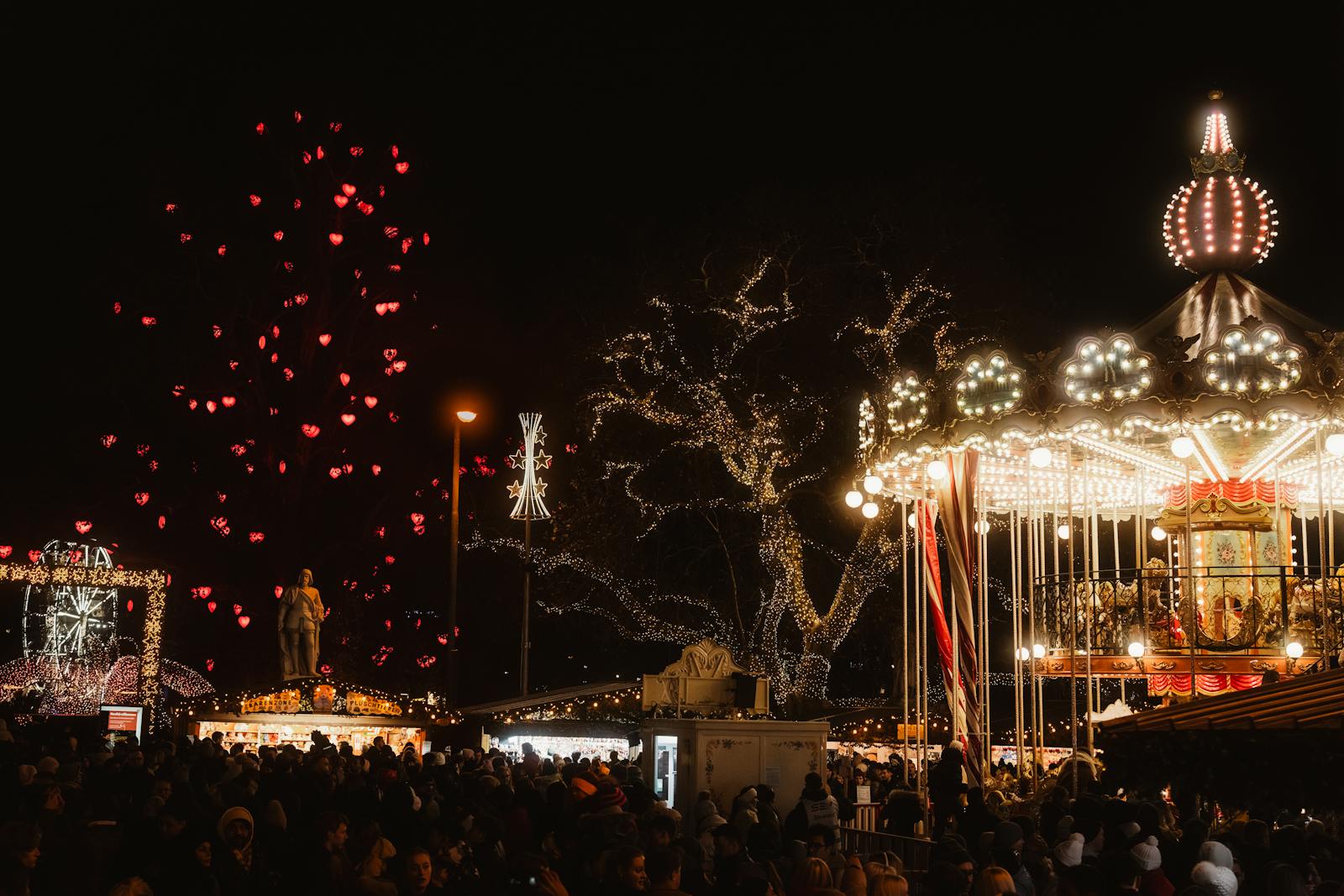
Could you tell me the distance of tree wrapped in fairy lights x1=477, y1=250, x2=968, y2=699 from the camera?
89.0 ft

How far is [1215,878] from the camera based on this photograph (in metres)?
7.91

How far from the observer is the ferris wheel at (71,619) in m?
27.4

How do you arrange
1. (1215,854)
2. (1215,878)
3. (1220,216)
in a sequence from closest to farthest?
(1215,878), (1215,854), (1220,216)

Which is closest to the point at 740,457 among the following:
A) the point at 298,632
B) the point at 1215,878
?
the point at 298,632

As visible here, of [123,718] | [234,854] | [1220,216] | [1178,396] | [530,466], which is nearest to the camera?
[234,854]

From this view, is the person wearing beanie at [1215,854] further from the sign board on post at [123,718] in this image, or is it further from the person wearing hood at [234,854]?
the sign board on post at [123,718]

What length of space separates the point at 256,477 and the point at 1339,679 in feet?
106

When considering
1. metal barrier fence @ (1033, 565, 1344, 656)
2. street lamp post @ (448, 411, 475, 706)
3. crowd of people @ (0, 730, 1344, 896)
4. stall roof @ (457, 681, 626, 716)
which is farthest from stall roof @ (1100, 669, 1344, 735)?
street lamp post @ (448, 411, 475, 706)

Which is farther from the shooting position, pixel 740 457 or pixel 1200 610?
pixel 740 457

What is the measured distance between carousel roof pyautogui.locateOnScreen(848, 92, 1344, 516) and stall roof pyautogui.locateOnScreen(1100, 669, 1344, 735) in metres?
7.00

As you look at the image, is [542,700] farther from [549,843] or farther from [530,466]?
[549,843]

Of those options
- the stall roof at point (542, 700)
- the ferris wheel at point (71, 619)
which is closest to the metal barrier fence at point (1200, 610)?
the stall roof at point (542, 700)

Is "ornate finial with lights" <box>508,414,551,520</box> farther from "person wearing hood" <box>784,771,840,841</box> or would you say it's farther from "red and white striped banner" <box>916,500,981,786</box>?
"person wearing hood" <box>784,771,840,841</box>

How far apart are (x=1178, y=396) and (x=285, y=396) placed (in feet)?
90.1
